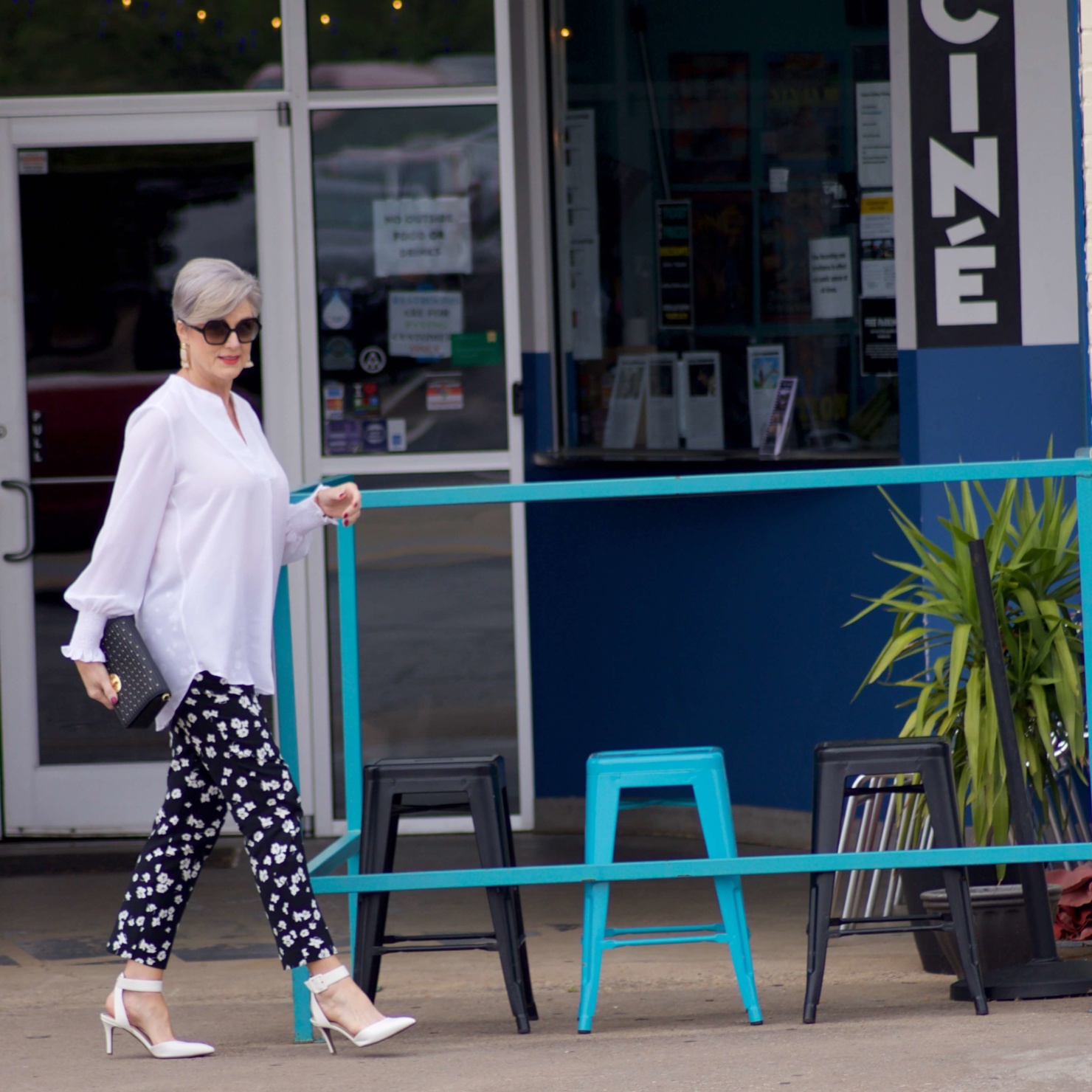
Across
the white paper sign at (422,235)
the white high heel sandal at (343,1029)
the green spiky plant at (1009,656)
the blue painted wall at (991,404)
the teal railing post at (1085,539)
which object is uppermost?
the white paper sign at (422,235)

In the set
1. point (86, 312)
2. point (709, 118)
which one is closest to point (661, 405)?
point (709, 118)

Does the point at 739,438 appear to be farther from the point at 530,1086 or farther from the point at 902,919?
the point at 530,1086

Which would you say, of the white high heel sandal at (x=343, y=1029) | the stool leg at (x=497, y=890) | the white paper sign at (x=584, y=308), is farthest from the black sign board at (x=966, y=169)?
the white high heel sandal at (x=343, y=1029)

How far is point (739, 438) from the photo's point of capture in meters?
6.58

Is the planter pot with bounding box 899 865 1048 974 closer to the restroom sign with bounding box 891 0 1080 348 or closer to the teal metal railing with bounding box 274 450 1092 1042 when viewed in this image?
the teal metal railing with bounding box 274 450 1092 1042

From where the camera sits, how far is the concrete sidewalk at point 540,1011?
375 centimetres

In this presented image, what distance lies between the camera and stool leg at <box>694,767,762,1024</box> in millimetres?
4184

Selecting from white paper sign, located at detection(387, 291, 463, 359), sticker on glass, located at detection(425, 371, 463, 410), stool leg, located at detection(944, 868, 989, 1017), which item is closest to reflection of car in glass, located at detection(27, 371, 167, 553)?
white paper sign, located at detection(387, 291, 463, 359)

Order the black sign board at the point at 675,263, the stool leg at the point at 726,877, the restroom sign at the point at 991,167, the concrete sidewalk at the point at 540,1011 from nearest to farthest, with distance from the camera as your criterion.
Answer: the concrete sidewalk at the point at 540,1011
the stool leg at the point at 726,877
the restroom sign at the point at 991,167
the black sign board at the point at 675,263

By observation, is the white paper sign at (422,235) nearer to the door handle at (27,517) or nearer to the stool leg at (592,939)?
the door handle at (27,517)

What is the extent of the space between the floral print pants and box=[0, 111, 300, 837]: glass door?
262 cm

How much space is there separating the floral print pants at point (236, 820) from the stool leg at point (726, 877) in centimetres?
90

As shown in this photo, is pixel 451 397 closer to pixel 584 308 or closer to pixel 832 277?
pixel 584 308

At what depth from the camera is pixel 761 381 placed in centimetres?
656
